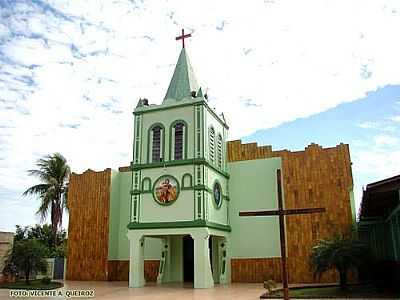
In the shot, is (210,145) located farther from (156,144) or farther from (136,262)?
(136,262)

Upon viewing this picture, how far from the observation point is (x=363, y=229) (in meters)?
22.3

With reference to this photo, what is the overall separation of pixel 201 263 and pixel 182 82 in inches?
358

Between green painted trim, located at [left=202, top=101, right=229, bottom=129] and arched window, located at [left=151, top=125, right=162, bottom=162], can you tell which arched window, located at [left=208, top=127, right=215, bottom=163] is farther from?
arched window, located at [left=151, top=125, right=162, bottom=162]

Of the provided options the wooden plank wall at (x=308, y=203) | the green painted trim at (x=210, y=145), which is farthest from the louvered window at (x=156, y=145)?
the wooden plank wall at (x=308, y=203)

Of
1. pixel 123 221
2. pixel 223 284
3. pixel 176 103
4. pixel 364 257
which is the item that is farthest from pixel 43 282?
pixel 364 257

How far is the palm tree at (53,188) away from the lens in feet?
96.2

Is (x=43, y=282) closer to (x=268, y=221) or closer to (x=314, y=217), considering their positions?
(x=268, y=221)

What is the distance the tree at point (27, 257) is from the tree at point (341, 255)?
480 inches

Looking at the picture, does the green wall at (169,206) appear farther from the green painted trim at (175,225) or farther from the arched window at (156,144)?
the arched window at (156,144)

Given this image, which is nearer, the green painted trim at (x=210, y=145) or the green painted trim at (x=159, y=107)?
the green painted trim at (x=159, y=107)

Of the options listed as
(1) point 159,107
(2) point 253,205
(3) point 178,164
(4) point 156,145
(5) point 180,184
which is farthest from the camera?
(2) point 253,205

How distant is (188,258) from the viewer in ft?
71.9

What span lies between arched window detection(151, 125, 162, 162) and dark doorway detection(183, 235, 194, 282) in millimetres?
4872

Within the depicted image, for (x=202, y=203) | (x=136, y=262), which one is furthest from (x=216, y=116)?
(x=136, y=262)
